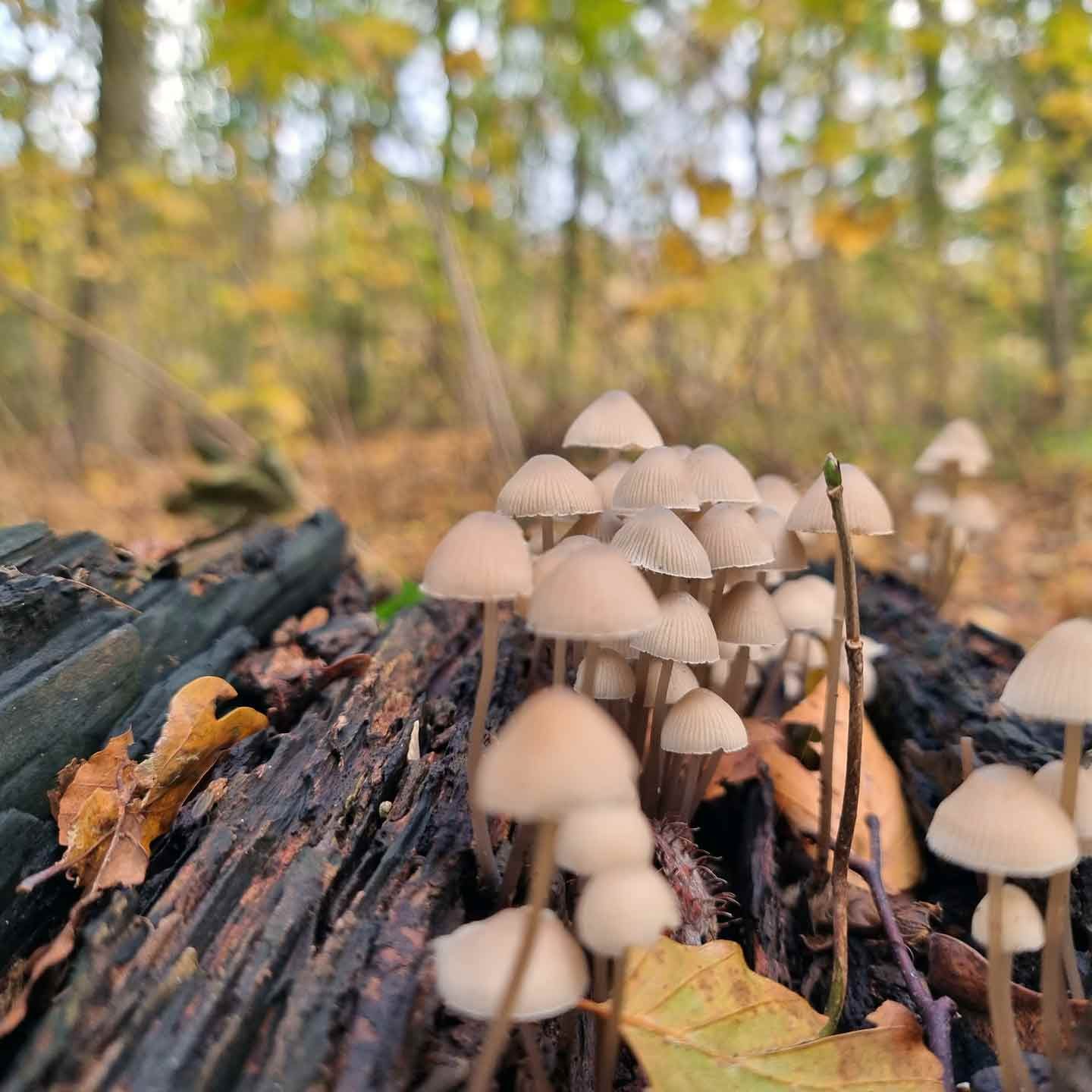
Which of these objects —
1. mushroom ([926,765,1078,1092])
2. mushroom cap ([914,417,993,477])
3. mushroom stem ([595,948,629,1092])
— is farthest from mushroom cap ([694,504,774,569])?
mushroom cap ([914,417,993,477])

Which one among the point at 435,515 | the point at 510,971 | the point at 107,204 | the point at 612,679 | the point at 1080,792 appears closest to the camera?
the point at 510,971

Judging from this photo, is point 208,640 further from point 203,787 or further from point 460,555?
point 460,555

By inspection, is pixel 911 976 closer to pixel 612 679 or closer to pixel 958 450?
pixel 612 679

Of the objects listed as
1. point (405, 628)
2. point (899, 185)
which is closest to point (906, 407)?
point (899, 185)

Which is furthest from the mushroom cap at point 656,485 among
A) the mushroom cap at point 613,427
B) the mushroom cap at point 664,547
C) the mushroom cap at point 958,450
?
the mushroom cap at point 958,450

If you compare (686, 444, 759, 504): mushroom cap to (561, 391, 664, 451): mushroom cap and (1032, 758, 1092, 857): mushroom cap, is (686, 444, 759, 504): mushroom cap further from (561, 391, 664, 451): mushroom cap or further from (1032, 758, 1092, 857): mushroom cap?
(1032, 758, 1092, 857): mushroom cap

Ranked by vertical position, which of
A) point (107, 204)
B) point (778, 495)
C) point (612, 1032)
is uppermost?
point (107, 204)

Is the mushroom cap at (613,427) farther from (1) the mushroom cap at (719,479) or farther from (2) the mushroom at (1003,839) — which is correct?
(2) the mushroom at (1003,839)

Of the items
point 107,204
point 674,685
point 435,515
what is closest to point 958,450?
point 674,685
